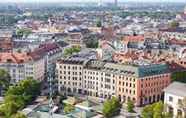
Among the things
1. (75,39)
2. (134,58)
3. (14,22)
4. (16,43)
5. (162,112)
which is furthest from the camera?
(14,22)

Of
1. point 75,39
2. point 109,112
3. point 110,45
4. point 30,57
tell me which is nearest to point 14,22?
point 75,39

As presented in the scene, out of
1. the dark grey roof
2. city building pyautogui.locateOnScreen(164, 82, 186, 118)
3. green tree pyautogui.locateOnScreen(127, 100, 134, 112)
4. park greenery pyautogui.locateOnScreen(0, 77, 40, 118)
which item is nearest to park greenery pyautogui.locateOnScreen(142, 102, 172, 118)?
city building pyautogui.locateOnScreen(164, 82, 186, 118)

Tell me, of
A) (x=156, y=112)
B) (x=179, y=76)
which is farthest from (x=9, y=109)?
(x=179, y=76)

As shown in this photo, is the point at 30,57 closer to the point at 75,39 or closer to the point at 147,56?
the point at 147,56

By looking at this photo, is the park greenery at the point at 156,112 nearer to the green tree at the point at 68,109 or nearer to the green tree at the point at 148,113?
the green tree at the point at 148,113

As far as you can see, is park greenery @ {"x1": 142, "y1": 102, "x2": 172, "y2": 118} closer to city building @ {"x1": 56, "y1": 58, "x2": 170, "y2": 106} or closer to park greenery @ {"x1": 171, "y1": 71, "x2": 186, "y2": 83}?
city building @ {"x1": 56, "y1": 58, "x2": 170, "y2": 106}

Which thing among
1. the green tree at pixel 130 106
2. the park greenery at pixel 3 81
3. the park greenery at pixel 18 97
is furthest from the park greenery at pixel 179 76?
the park greenery at pixel 3 81
